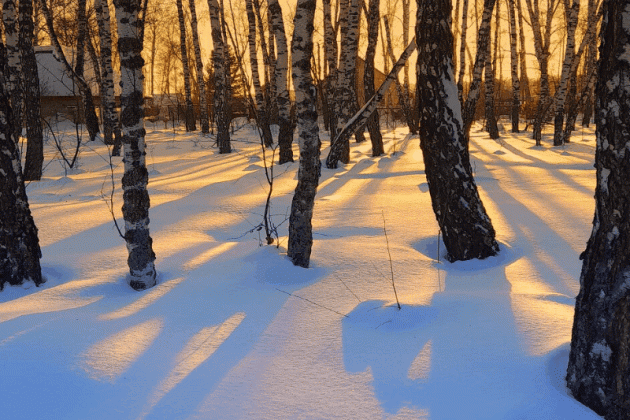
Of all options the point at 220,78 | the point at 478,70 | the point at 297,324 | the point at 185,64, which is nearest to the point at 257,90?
the point at 220,78

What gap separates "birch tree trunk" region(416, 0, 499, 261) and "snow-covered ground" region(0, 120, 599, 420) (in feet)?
0.71

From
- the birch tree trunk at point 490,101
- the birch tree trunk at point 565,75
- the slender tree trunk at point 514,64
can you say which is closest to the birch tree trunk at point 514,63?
the slender tree trunk at point 514,64

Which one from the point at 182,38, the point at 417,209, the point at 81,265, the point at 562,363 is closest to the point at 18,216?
the point at 81,265

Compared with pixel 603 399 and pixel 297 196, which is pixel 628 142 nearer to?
pixel 603 399

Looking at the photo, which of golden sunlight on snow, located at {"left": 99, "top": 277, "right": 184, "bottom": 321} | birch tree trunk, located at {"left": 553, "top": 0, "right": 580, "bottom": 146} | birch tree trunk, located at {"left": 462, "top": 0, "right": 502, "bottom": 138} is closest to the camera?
golden sunlight on snow, located at {"left": 99, "top": 277, "right": 184, "bottom": 321}

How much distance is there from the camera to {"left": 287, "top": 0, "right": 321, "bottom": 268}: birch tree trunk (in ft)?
10.5

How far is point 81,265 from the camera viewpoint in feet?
11.4

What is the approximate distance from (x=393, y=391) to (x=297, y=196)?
1.75 meters

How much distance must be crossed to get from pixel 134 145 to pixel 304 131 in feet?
3.66

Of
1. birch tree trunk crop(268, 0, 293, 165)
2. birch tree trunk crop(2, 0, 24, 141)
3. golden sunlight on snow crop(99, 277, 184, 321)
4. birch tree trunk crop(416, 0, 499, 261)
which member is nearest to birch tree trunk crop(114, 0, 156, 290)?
golden sunlight on snow crop(99, 277, 184, 321)

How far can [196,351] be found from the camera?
2213mm

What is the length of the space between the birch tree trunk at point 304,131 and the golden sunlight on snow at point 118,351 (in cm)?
119

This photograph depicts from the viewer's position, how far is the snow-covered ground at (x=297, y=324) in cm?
181

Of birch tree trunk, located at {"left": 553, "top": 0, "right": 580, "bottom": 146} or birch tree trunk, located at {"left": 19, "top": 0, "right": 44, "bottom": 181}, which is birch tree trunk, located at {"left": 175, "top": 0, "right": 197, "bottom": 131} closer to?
birch tree trunk, located at {"left": 19, "top": 0, "right": 44, "bottom": 181}
